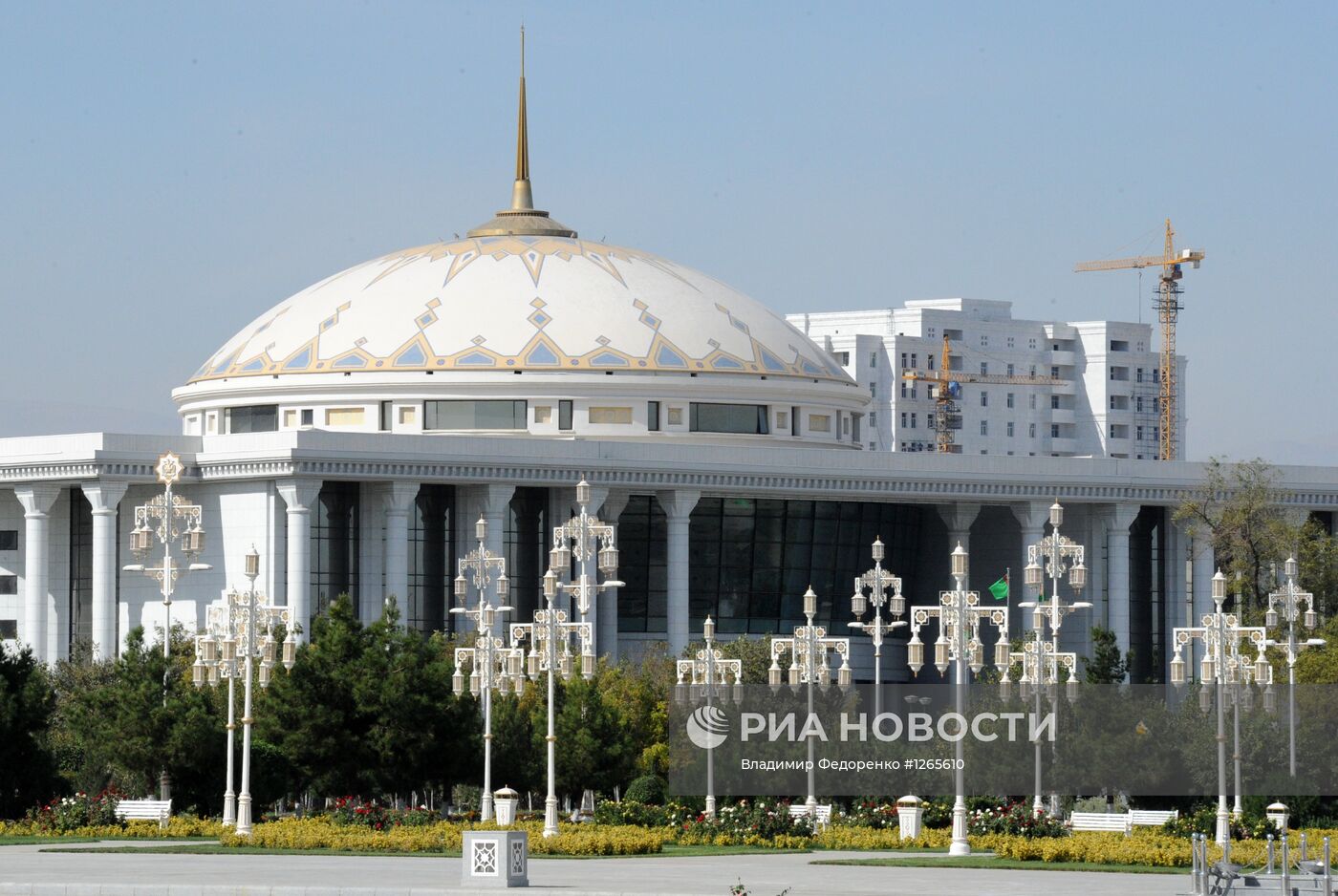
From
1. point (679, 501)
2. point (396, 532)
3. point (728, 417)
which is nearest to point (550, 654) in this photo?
point (396, 532)

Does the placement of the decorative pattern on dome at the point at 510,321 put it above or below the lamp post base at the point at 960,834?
above

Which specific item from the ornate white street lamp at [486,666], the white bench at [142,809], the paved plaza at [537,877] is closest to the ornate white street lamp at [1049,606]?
the paved plaza at [537,877]

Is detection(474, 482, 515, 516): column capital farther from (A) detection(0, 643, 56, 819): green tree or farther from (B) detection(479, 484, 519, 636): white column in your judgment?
(A) detection(0, 643, 56, 819): green tree

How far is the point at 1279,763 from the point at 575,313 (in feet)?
143

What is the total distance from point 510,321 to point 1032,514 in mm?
18048

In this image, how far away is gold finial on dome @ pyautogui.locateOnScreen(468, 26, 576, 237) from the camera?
108m

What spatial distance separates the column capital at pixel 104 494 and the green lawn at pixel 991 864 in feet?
155

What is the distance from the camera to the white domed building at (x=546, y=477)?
93812mm

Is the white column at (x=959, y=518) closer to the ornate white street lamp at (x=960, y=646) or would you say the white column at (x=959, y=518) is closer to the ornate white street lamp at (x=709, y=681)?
the ornate white street lamp at (x=709, y=681)

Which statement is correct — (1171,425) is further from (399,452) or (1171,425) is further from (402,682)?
(402,682)

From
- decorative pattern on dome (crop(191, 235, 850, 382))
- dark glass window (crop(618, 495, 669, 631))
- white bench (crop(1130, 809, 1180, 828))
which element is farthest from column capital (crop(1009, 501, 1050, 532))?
white bench (crop(1130, 809, 1180, 828))

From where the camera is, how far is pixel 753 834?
53781mm

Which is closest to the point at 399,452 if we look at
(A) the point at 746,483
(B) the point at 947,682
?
(A) the point at 746,483
